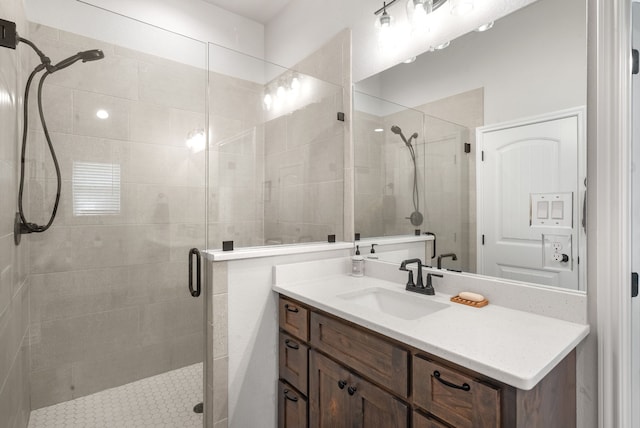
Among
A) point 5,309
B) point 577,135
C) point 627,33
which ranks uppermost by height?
point 627,33

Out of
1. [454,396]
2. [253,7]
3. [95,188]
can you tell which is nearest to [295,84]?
[253,7]

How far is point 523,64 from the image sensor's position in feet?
4.07

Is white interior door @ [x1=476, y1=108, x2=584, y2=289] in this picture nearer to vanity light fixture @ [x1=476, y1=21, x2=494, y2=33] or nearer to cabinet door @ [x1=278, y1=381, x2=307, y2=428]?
vanity light fixture @ [x1=476, y1=21, x2=494, y2=33]

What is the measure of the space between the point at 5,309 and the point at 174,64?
1.62 meters

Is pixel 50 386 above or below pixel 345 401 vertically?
below

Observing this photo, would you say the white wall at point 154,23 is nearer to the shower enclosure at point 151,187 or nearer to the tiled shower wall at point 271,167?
the shower enclosure at point 151,187

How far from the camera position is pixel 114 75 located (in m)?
1.83

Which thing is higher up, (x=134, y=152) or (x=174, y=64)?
(x=174, y=64)

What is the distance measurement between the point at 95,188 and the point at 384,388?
5.86ft

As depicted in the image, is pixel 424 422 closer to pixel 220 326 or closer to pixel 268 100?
pixel 220 326

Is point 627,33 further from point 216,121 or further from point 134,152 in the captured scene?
point 134,152

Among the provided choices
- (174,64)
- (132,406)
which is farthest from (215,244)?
(174,64)

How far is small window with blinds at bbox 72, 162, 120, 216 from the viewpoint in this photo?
1740 millimetres

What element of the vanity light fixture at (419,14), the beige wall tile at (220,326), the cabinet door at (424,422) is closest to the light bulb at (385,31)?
the vanity light fixture at (419,14)
